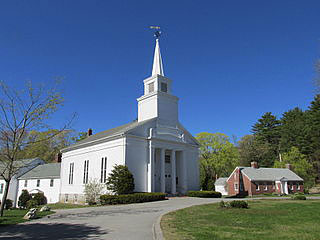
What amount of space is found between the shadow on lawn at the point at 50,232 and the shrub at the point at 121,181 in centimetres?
1411

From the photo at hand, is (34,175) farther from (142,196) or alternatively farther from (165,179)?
(142,196)

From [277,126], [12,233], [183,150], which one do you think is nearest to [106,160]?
[183,150]

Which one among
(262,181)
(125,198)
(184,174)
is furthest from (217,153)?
(125,198)

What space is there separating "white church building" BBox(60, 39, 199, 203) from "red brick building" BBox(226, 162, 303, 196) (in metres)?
16.2

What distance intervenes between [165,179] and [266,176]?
1021 inches

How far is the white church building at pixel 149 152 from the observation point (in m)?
28.7

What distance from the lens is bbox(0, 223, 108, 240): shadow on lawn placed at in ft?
29.2

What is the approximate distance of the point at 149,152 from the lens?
97.4 ft

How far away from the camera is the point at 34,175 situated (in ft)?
146

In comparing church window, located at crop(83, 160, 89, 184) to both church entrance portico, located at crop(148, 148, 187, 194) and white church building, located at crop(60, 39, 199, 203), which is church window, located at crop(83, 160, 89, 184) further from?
church entrance portico, located at crop(148, 148, 187, 194)

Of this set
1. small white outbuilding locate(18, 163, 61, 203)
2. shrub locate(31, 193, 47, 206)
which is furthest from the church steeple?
shrub locate(31, 193, 47, 206)

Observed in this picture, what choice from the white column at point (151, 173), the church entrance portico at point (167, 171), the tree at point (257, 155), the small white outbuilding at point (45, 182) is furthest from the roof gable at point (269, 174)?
the small white outbuilding at point (45, 182)

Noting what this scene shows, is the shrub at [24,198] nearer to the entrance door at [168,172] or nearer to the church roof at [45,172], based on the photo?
the church roof at [45,172]

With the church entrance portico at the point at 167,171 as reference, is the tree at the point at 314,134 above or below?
above
